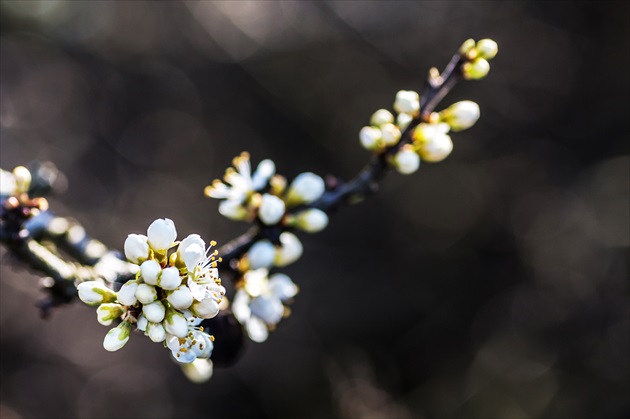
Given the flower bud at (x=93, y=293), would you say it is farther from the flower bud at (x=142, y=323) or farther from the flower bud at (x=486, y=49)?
the flower bud at (x=486, y=49)

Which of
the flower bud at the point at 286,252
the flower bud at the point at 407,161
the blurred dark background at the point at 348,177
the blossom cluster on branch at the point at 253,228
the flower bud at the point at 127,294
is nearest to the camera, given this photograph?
the flower bud at the point at 127,294

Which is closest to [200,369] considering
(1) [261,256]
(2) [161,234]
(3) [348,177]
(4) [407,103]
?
(1) [261,256]

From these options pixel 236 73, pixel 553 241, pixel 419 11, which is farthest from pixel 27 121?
pixel 553 241

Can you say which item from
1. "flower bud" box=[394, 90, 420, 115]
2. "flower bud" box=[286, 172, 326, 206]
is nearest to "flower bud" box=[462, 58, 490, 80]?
"flower bud" box=[394, 90, 420, 115]

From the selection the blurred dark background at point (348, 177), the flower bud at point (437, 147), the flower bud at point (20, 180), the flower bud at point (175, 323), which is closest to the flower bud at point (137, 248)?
the flower bud at point (175, 323)

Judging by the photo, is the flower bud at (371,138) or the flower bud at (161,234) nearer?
the flower bud at (161,234)

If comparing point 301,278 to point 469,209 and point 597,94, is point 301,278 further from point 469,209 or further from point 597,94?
point 597,94

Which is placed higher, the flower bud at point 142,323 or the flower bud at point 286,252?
the flower bud at point 286,252
